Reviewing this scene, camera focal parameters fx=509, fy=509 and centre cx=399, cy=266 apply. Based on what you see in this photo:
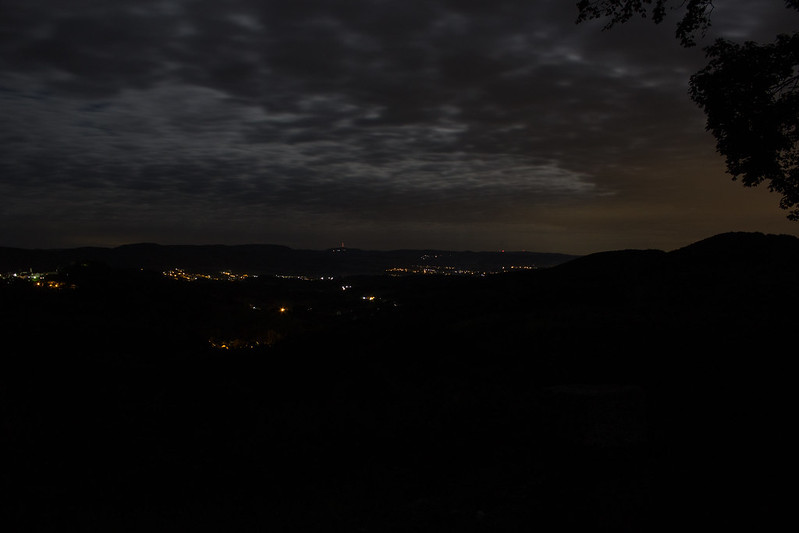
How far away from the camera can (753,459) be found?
6.61 metres

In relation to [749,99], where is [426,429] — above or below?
below

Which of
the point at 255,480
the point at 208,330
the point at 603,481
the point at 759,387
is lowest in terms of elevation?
the point at 208,330

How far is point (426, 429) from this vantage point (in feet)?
30.7

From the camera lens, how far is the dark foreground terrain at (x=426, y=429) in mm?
6473

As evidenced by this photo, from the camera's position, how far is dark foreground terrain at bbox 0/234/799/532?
21.2ft

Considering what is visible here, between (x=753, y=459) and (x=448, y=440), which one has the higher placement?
(x=753, y=459)

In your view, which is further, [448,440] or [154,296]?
[154,296]

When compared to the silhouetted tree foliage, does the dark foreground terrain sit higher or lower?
lower

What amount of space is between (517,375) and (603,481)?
523 centimetres

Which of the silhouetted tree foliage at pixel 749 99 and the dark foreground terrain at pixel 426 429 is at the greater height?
the silhouetted tree foliage at pixel 749 99

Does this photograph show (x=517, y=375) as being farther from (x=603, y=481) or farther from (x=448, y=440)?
(x=603, y=481)

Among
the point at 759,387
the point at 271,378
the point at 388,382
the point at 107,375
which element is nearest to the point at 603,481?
the point at 759,387

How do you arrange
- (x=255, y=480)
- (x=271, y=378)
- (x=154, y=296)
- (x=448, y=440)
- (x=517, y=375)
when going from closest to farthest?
1. (x=255, y=480)
2. (x=448, y=440)
3. (x=517, y=375)
4. (x=271, y=378)
5. (x=154, y=296)

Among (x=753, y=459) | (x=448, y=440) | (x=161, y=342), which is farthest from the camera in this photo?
(x=161, y=342)
